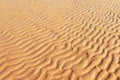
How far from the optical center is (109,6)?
10.2 meters

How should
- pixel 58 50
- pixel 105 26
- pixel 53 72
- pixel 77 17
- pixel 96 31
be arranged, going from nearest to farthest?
1. pixel 53 72
2. pixel 58 50
3. pixel 96 31
4. pixel 105 26
5. pixel 77 17

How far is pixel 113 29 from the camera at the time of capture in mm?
7352

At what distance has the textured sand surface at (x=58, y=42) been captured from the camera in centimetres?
485

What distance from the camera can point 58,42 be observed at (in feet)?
20.4

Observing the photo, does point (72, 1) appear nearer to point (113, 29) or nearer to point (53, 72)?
point (113, 29)

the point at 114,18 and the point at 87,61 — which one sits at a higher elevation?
the point at 114,18

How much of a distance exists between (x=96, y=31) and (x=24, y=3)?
461 centimetres

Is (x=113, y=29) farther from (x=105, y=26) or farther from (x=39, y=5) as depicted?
(x=39, y=5)

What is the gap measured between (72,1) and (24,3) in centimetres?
257

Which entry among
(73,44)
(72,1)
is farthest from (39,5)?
(73,44)

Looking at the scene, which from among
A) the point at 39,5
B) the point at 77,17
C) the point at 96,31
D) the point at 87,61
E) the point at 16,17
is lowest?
the point at 87,61

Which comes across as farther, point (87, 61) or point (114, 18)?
point (114, 18)

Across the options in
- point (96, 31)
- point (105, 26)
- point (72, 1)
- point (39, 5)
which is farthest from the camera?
point (72, 1)

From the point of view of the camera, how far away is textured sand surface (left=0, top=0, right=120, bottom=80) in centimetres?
485
